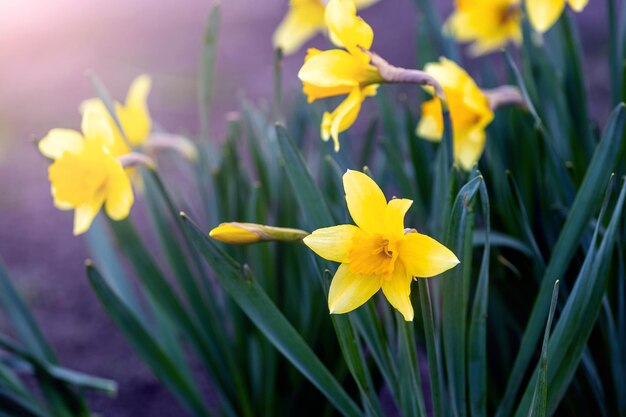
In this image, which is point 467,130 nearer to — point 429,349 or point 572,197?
point 572,197

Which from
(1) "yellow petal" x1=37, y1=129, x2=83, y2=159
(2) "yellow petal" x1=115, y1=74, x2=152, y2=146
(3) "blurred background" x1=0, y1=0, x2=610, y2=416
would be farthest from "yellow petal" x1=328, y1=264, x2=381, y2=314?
(3) "blurred background" x1=0, y1=0, x2=610, y2=416

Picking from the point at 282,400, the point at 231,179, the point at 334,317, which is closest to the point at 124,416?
the point at 282,400

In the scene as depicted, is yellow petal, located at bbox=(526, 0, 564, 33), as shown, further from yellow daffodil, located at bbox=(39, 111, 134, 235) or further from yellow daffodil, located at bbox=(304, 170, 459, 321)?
yellow daffodil, located at bbox=(39, 111, 134, 235)

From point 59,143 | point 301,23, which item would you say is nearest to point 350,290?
point 59,143

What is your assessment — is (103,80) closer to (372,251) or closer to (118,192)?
(118,192)

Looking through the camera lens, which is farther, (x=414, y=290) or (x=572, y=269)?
(x=414, y=290)
